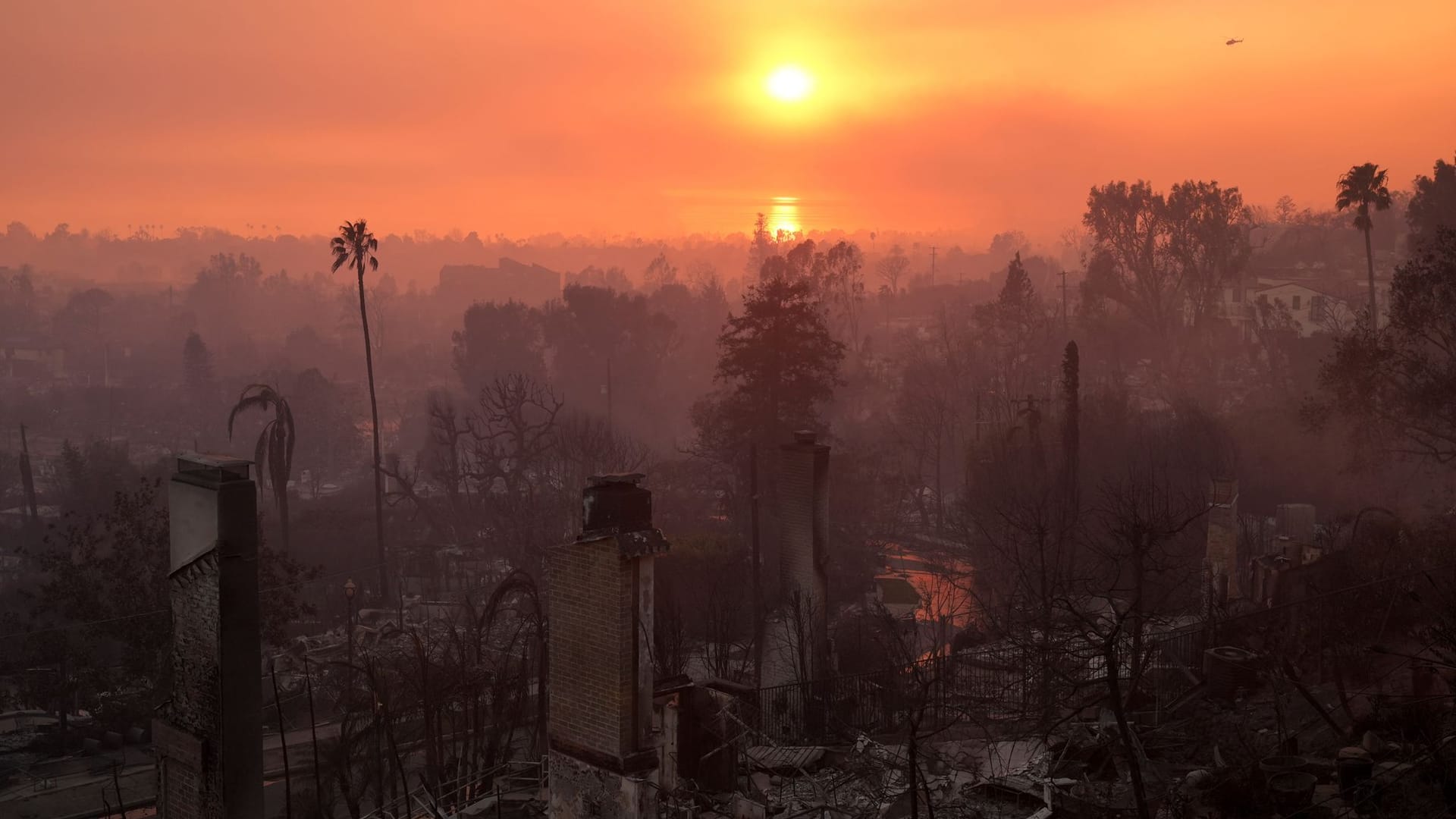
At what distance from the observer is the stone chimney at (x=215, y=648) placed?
1036 cm

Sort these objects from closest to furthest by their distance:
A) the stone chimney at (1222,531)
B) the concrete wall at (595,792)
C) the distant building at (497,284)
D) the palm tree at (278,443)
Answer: the concrete wall at (595,792)
the stone chimney at (1222,531)
the palm tree at (278,443)
the distant building at (497,284)

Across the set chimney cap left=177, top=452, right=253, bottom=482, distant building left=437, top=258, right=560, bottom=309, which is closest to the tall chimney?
chimney cap left=177, top=452, right=253, bottom=482

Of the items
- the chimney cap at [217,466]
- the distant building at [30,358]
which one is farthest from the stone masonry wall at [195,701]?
the distant building at [30,358]

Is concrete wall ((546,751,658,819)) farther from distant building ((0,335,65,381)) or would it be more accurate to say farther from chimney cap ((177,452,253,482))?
distant building ((0,335,65,381))

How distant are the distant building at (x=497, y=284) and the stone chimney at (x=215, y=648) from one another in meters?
148

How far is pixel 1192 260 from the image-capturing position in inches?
2188

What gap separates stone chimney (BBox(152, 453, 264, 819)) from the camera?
408 inches

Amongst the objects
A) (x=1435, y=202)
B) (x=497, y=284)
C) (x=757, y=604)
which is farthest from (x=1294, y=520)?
(x=497, y=284)

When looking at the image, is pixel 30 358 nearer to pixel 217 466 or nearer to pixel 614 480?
pixel 217 466

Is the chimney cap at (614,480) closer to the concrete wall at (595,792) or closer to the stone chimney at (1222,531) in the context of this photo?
the concrete wall at (595,792)

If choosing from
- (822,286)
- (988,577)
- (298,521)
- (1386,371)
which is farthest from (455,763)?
(822,286)

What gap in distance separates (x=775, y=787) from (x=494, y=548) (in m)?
24.3

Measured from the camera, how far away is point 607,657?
30.7 ft

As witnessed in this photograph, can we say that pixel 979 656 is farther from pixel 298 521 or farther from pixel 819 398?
pixel 298 521
